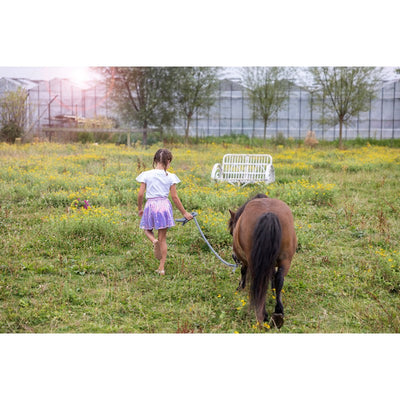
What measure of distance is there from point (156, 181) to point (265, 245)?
5.25ft

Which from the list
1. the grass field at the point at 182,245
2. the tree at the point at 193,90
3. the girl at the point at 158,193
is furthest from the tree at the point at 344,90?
the girl at the point at 158,193

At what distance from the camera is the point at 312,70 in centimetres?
819

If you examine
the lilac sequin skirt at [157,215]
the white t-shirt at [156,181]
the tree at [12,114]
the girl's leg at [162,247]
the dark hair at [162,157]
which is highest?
the tree at [12,114]

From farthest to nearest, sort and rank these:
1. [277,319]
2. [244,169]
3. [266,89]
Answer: [266,89]
[244,169]
[277,319]

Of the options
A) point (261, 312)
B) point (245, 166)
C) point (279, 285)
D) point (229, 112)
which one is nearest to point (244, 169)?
point (245, 166)

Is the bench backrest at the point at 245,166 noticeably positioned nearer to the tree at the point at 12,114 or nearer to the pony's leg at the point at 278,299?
the tree at the point at 12,114

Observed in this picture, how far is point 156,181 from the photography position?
14.8ft

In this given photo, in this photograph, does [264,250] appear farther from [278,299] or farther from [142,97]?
[142,97]

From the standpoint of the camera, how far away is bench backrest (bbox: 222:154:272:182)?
7848 millimetres

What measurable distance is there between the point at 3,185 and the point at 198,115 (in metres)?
4.31

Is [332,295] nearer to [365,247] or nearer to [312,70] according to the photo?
[365,247]

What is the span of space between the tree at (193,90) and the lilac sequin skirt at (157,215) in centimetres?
Answer: 414

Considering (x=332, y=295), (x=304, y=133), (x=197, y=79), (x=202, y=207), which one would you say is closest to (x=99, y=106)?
(x=197, y=79)

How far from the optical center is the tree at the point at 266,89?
9.48 metres
